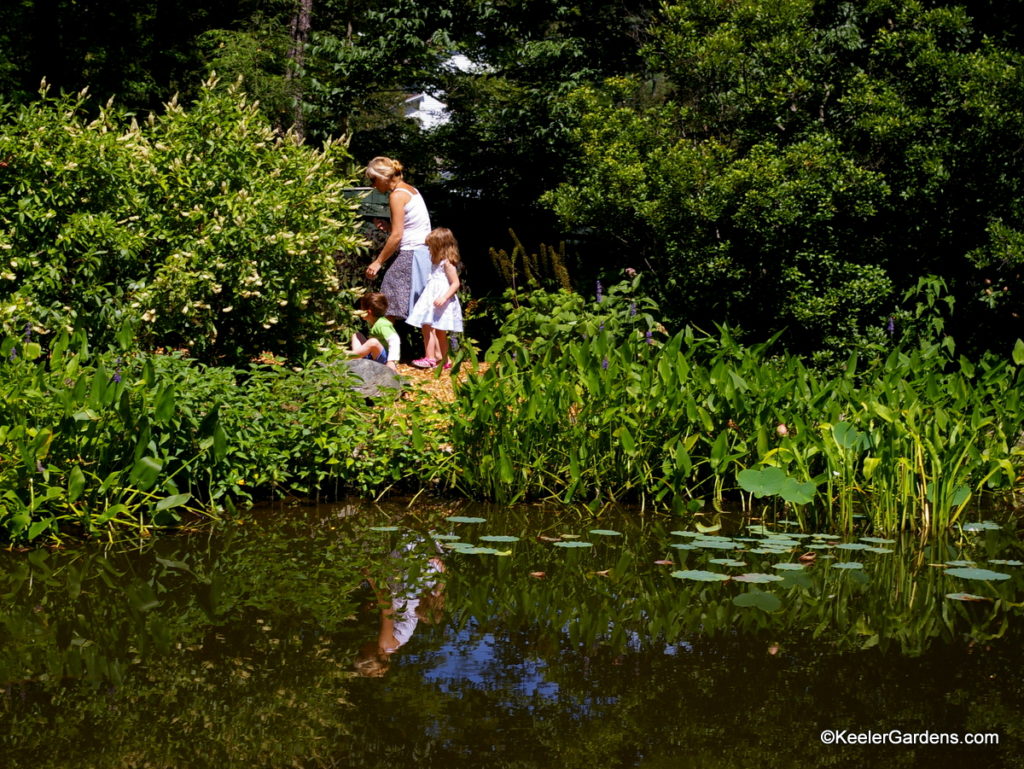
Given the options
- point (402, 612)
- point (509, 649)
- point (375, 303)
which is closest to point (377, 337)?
point (375, 303)

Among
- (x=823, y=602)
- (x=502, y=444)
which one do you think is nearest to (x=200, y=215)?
(x=502, y=444)

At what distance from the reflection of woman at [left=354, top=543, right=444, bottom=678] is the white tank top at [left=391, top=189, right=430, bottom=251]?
5.15 metres

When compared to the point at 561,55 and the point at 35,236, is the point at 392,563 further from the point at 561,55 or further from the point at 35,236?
the point at 561,55

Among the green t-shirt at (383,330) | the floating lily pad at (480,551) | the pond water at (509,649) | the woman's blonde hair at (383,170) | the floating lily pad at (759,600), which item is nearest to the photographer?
the pond water at (509,649)

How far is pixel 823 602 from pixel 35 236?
4.79 meters

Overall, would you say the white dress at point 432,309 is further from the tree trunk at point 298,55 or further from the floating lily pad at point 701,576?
the tree trunk at point 298,55

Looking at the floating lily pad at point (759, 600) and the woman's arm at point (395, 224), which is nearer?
the floating lily pad at point (759, 600)

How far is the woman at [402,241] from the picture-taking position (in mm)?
9062

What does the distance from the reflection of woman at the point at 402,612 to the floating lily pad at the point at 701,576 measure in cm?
90

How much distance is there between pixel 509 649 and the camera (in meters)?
3.41

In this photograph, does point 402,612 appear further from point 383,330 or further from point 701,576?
point 383,330

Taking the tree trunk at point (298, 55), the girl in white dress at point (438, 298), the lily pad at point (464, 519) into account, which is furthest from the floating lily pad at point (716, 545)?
the tree trunk at point (298, 55)

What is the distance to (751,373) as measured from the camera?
6117mm

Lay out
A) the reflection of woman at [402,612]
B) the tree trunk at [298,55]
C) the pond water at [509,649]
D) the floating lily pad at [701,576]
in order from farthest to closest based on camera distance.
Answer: the tree trunk at [298,55], the floating lily pad at [701,576], the reflection of woman at [402,612], the pond water at [509,649]
